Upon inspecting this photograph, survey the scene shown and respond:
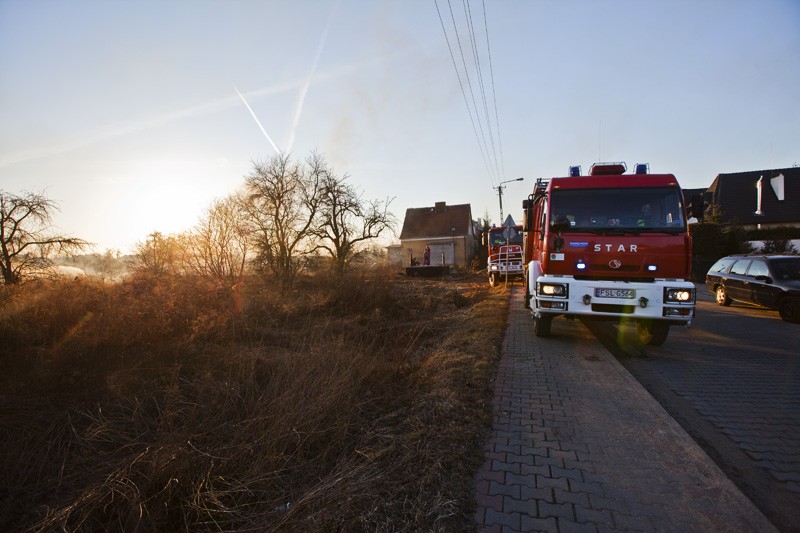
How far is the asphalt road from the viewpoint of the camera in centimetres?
299

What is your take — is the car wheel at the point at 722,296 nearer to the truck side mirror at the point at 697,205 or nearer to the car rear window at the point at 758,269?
the car rear window at the point at 758,269

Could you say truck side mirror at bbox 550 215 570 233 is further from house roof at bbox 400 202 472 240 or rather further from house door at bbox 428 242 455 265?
house roof at bbox 400 202 472 240

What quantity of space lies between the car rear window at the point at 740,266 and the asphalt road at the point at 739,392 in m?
2.87

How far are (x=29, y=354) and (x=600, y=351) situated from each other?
932 centimetres

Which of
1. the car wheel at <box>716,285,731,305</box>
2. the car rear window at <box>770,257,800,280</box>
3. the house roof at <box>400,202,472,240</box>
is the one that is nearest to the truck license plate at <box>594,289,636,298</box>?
the car rear window at <box>770,257,800,280</box>

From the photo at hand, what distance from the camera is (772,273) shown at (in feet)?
33.0

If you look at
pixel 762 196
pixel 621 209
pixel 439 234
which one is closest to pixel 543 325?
pixel 621 209

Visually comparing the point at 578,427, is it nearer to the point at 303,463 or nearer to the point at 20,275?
the point at 303,463

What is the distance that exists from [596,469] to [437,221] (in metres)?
43.1

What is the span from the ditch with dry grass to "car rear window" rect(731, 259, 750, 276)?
372 inches

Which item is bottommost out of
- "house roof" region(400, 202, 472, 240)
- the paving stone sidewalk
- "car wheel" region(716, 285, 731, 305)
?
the paving stone sidewalk

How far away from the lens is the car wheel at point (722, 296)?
39.7 ft

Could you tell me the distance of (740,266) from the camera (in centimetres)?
1156

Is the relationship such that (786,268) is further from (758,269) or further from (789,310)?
(789,310)
